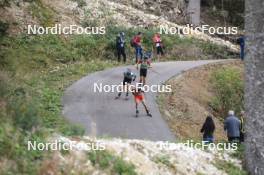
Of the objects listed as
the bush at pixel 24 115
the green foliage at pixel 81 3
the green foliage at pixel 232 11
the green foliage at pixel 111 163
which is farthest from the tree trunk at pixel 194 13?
the bush at pixel 24 115

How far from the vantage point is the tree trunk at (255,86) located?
15922 millimetres

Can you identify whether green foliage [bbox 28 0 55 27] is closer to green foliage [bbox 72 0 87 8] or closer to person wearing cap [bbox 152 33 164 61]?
green foliage [bbox 72 0 87 8]

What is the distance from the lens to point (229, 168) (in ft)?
52.6

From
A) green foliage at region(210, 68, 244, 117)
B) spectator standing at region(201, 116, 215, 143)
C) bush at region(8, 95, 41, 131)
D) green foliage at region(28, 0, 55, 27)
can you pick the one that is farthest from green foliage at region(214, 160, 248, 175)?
green foliage at region(28, 0, 55, 27)

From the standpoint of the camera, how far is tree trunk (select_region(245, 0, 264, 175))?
15922 millimetres

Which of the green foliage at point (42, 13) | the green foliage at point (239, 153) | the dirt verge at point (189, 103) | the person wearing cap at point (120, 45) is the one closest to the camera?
the green foliage at point (239, 153)

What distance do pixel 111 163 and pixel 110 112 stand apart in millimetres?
7118

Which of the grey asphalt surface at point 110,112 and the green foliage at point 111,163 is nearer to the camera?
the green foliage at point 111,163

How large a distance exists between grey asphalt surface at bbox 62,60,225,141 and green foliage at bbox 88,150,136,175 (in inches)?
111

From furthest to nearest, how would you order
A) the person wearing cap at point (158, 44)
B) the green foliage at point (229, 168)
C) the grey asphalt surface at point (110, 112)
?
the person wearing cap at point (158, 44) < the grey asphalt surface at point (110, 112) < the green foliage at point (229, 168)

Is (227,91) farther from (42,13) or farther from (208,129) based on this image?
(42,13)

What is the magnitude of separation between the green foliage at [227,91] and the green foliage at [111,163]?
11.4 meters

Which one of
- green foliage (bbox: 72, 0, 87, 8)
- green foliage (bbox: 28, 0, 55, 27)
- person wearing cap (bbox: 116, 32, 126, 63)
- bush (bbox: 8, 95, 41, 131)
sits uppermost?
green foliage (bbox: 72, 0, 87, 8)

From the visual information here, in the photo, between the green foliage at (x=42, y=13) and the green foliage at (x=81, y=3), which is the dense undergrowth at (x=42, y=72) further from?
the green foliage at (x=81, y=3)
